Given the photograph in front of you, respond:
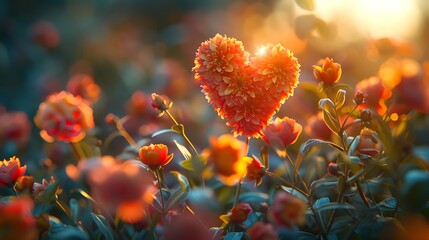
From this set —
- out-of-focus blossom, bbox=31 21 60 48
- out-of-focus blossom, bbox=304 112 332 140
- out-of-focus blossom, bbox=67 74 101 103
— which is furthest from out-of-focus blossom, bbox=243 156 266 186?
out-of-focus blossom, bbox=31 21 60 48

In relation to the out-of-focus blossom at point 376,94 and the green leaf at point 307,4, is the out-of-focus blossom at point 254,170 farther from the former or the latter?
the green leaf at point 307,4

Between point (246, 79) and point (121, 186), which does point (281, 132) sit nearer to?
point (246, 79)

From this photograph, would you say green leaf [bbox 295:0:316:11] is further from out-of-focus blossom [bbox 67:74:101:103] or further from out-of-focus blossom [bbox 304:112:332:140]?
out-of-focus blossom [bbox 67:74:101:103]

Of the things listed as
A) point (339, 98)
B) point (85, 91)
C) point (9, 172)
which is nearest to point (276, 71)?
point (339, 98)

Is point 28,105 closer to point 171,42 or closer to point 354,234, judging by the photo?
point 171,42

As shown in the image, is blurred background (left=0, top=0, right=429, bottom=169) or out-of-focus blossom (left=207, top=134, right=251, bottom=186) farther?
blurred background (left=0, top=0, right=429, bottom=169)

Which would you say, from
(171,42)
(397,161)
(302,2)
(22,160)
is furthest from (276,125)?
(171,42)

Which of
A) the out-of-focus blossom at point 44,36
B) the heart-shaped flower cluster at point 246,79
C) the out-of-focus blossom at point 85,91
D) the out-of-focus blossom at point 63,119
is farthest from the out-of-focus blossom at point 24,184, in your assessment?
the out-of-focus blossom at point 44,36
